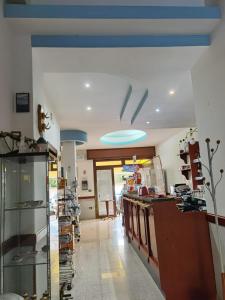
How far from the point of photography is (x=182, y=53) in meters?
3.05

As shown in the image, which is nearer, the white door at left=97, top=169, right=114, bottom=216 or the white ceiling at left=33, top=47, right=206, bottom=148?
the white ceiling at left=33, top=47, right=206, bottom=148

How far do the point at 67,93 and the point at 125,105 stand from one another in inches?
50.8

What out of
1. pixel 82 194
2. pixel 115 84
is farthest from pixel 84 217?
pixel 115 84

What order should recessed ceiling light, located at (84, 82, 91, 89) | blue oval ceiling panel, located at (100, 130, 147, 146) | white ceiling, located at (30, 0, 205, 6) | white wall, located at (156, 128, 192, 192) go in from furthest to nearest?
blue oval ceiling panel, located at (100, 130, 147, 146) → white wall, located at (156, 128, 192, 192) → recessed ceiling light, located at (84, 82, 91, 89) → white ceiling, located at (30, 0, 205, 6)

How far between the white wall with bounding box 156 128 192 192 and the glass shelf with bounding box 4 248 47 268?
22.4 ft

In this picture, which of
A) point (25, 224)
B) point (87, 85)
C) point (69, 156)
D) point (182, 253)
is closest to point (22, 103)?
point (25, 224)

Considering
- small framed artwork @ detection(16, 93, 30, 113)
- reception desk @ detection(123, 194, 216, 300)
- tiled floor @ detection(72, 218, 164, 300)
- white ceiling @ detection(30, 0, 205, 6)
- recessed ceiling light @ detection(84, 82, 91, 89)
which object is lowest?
tiled floor @ detection(72, 218, 164, 300)

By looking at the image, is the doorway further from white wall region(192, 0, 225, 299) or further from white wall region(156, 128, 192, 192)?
white wall region(192, 0, 225, 299)

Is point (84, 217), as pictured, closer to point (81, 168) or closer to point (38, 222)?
point (81, 168)

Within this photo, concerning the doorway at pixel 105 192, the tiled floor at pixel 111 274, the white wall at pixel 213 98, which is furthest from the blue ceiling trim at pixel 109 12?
the doorway at pixel 105 192

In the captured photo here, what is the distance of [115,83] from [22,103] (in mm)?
2219

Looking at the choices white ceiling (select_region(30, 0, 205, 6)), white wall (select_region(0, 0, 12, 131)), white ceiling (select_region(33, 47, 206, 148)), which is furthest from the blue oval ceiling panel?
white wall (select_region(0, 0, 12, 131))

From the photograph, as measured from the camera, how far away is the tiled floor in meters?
3.28

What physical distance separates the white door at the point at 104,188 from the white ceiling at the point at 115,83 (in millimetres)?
4844
